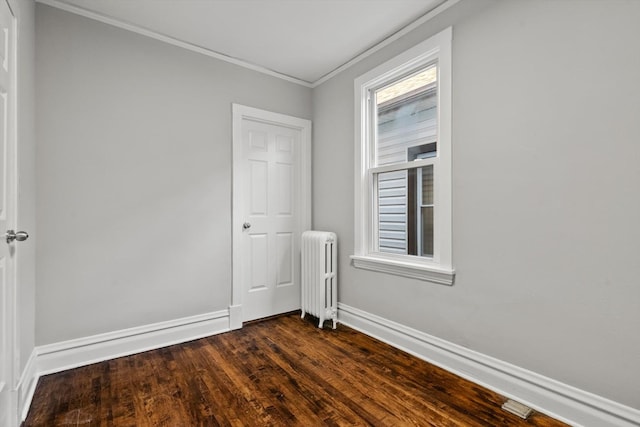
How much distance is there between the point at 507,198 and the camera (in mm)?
1828

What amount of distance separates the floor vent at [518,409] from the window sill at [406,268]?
707 millimetres

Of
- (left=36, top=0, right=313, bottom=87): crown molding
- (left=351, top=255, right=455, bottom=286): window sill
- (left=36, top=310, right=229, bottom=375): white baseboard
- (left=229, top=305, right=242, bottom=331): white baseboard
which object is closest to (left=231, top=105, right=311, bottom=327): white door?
(left=229, top=305, right=242, bottom=331): white baseboard

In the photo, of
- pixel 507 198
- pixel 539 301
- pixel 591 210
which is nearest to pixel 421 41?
pixel 507 198

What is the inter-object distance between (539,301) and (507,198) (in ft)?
1.94

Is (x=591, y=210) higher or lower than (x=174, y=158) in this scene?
lower

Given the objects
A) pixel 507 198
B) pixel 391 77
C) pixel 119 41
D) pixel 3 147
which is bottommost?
pixel 507 198

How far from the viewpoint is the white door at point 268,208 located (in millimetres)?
2910

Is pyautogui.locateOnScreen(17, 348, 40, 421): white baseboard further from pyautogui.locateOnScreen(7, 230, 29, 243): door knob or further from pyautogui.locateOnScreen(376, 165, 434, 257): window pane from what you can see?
pyautogui.locateOnScreen(376, 165, 434, 257): window pane

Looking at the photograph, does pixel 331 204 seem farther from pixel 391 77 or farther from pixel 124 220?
pixel 124 220

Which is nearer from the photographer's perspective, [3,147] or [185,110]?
[3,147]

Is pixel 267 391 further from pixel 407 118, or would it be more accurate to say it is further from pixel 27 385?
pixel 407 118

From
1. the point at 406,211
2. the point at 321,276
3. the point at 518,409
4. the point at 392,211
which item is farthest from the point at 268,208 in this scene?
the point at 518,409

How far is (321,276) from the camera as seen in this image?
287 centimetres

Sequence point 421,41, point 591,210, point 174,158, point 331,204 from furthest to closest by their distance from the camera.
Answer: point 331,204 < point 174,158 < point 421,41 < point 591,210
